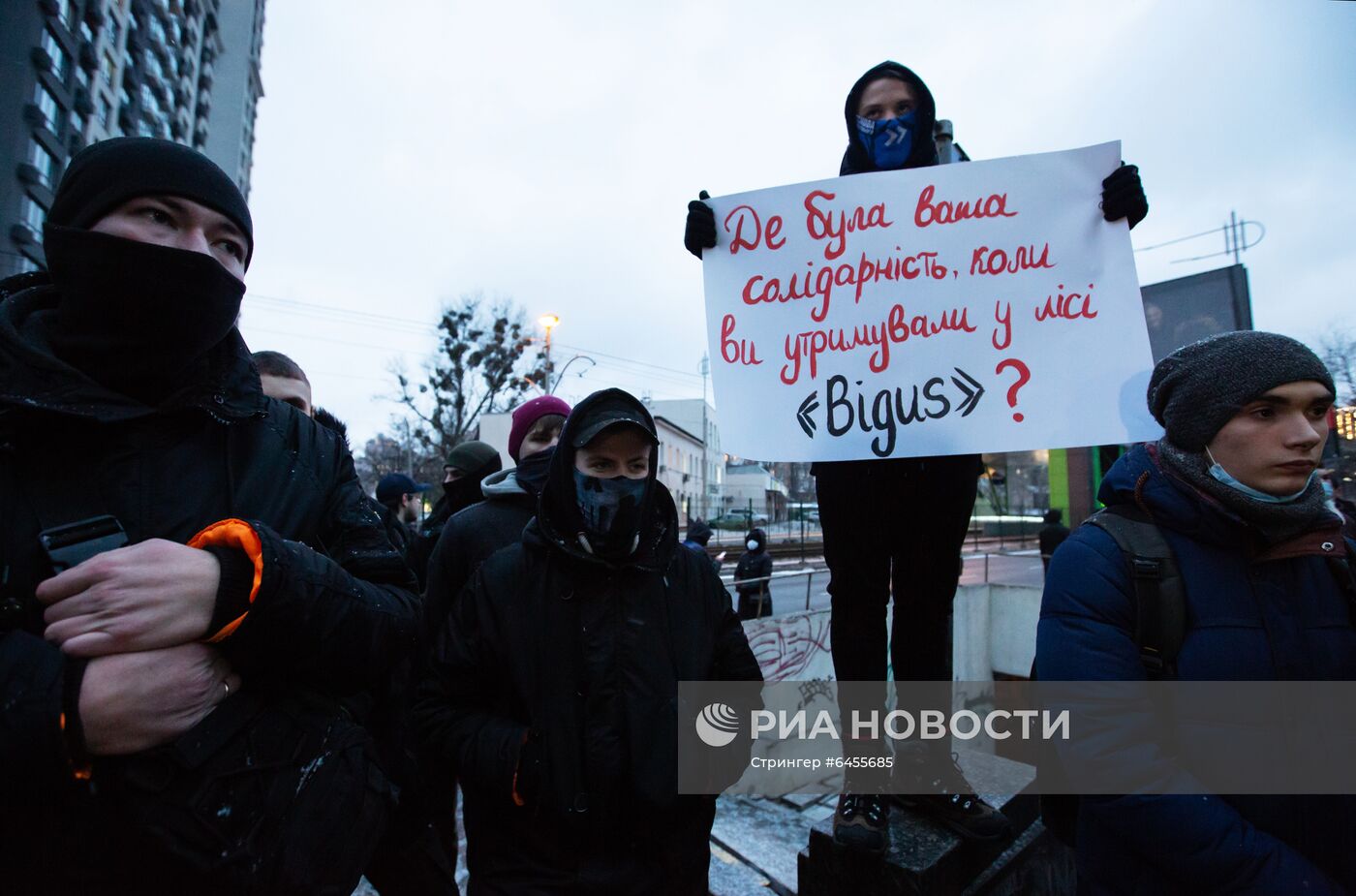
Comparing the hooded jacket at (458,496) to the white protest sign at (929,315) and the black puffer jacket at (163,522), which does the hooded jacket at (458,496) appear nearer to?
the white protest sign at (929,315)

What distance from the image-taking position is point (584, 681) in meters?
1.63

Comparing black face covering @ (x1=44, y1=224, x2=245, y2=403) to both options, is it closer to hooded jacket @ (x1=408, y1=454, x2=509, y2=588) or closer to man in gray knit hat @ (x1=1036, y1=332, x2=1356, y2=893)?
man in gray knit hat @ (x1=1036, y1=332, x2=1356, y2=893)

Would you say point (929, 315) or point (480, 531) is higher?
point (929, 315)

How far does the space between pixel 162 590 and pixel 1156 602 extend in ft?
5.80

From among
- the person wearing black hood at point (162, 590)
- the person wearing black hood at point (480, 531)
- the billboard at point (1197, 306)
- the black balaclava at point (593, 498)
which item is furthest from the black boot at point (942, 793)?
the billboard at point (1197, 306)

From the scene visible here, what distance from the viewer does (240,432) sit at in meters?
1.20

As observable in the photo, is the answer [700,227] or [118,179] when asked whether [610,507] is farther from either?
[118,179]

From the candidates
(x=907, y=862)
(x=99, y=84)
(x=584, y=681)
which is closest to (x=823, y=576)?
(x=907, y=862)

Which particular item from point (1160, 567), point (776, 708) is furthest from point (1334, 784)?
point (776, 708)

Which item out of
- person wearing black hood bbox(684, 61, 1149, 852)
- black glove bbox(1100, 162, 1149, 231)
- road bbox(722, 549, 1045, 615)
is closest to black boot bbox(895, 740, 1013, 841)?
person wearing black hood bbox(684, 61, 1149, 852)

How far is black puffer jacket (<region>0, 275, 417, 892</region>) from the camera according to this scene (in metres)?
0.89

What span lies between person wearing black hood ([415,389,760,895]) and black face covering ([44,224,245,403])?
0.89 metres

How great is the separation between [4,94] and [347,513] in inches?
1306

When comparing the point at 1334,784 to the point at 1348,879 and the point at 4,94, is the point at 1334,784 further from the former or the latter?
the point at 4,94
